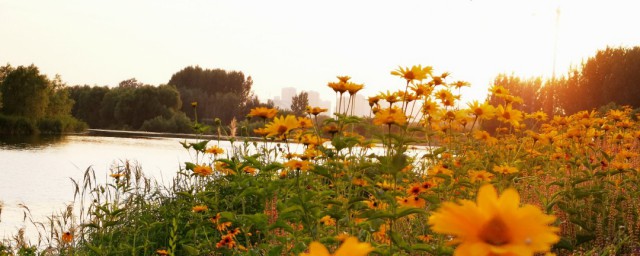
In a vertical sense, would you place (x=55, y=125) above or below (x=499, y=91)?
below

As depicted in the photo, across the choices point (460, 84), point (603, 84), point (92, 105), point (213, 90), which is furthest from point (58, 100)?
point (460, 84)

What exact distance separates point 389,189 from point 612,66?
71.3 ft

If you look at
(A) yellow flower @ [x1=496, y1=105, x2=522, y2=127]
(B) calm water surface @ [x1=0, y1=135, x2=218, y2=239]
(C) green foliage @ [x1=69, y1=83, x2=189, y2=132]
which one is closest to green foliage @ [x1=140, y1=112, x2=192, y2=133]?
(C) green foliage @ [x1=69, y1=83, x2=189, y2=132]

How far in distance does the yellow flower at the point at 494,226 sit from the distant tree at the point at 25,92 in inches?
1295

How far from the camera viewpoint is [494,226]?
25.2 inches

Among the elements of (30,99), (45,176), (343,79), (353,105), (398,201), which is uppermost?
(30,99)

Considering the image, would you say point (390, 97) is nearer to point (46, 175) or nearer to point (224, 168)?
point (224, 168)

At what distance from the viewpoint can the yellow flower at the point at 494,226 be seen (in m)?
0.62

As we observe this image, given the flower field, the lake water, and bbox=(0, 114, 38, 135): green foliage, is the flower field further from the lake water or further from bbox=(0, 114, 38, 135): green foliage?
bbox=(0, 114, 38, 135): green foliage

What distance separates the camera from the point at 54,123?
30.1m

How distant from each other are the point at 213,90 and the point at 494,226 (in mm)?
47387

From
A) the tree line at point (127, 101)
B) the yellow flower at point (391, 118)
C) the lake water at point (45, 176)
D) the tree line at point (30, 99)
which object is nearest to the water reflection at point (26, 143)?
the lake water at point (45, 176)

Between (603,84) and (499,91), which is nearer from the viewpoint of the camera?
(499,91)

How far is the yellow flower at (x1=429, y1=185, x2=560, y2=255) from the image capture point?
24.5 inches
